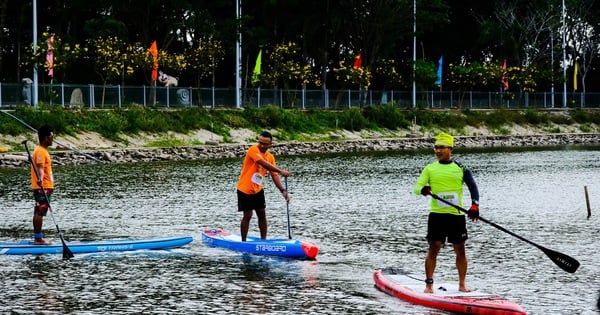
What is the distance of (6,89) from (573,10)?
194ft

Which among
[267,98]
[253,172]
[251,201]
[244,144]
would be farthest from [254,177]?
[267,98]

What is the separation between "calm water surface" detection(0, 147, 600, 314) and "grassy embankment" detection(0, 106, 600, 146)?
1305cm

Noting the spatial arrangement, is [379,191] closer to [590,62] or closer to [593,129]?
[593,129]

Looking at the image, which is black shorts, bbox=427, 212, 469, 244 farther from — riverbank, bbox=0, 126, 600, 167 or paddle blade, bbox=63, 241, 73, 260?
riverbank, bbox=0, 126, 600, 167

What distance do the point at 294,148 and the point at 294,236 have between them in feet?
132

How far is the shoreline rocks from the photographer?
170ft

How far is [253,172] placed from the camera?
64.7 feet

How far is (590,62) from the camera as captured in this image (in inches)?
4063

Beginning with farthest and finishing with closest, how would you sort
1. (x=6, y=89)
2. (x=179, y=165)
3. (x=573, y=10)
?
(x=573, y=10) → (x=6, y=89) → (x=179, y=165)

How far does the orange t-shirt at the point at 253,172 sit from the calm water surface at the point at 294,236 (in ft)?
4.04

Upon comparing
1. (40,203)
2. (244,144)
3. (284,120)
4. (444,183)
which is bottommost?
(244,144)

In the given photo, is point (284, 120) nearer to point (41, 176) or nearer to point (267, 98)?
point (267, 98)

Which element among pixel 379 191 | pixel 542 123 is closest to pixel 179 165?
pixel 379 191

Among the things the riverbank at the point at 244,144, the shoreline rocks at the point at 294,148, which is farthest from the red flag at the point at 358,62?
the shoreline rocks at the point at 294,148
